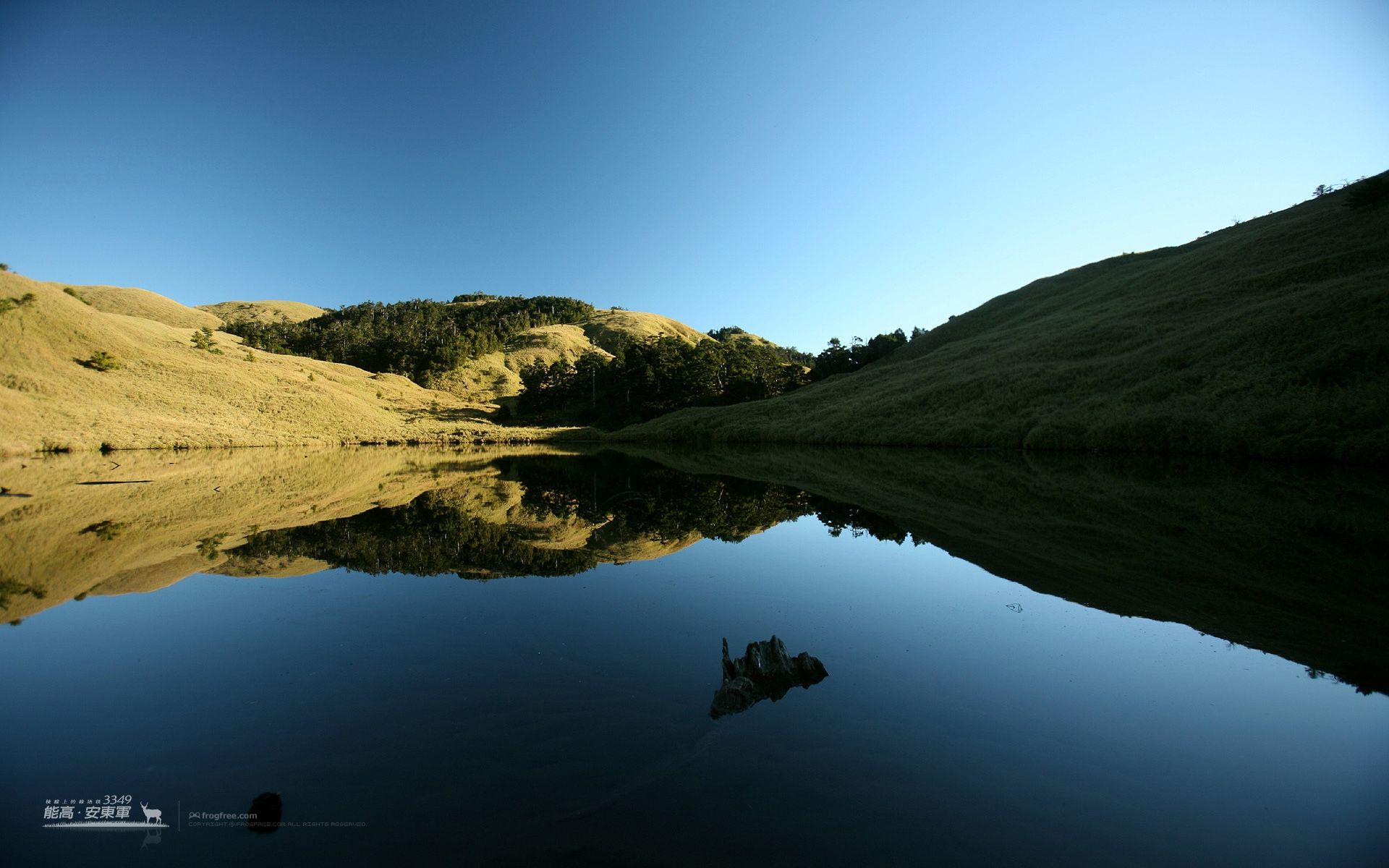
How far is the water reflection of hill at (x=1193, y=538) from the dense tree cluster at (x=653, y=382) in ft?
218

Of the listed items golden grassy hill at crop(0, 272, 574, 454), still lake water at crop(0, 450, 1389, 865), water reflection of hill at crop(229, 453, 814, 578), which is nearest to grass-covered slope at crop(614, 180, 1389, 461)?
still lake water at crop(0, 450, 1389, 865)

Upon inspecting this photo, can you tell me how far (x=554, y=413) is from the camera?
349ft

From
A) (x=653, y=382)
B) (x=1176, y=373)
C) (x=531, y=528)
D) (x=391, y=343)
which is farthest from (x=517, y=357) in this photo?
(x=531, y=528)

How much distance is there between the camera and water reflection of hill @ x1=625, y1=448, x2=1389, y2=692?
8.16m

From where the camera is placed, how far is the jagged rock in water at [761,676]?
18.9ft

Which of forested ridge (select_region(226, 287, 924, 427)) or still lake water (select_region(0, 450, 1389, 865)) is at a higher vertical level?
forested ridge (select_region(226, 287, 924, 427))

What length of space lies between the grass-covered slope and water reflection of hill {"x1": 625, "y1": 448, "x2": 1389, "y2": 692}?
5.76 metres

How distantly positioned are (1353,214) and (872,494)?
Result: 76.7m

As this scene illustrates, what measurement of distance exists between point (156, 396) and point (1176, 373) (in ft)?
306

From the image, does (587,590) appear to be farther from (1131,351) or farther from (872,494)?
(1131,351)

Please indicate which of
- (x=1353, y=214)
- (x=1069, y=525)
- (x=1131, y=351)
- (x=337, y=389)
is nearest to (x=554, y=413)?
(x=337, y=389)

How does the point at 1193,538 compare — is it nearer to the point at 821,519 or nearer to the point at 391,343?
the point at 821,519

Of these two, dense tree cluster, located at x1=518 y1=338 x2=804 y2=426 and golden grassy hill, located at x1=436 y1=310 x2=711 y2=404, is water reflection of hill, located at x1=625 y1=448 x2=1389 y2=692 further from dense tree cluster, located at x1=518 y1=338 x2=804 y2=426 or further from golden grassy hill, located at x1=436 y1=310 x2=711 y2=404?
golden grassy hill, located at x1=436 y1=310 x2=711 y2=404

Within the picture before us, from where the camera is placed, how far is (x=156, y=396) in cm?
5466
